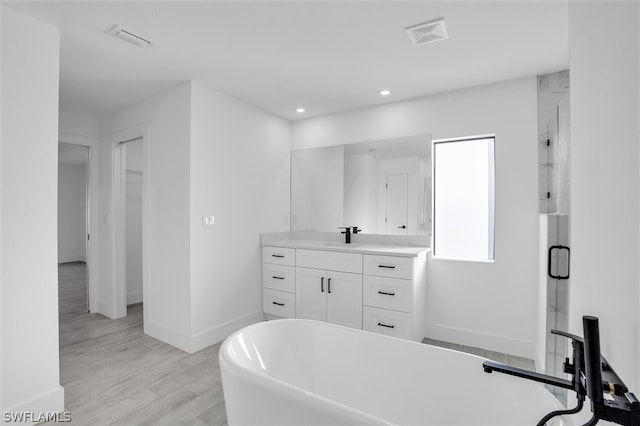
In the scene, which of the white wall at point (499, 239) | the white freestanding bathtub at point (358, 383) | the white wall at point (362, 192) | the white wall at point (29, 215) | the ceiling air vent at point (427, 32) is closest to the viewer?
the white freestanding bathtub at point (358, 383)

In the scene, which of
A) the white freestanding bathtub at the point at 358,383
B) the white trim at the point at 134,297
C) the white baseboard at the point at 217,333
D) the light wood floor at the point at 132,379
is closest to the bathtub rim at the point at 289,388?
the white freestanding bathtub at the point at 358,383

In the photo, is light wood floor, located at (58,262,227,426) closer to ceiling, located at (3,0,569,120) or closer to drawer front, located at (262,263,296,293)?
drawer front, located at (262,263,296,293)

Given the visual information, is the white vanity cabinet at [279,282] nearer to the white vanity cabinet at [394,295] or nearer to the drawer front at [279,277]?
the drawer front at [279,277]

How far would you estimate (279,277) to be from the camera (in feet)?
11.8

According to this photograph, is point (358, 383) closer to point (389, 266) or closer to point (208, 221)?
point (389, 266)

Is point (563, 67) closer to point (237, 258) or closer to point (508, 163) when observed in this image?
point (508, 163)

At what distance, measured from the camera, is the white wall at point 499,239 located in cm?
282

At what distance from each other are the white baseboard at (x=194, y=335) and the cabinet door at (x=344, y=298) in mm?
970

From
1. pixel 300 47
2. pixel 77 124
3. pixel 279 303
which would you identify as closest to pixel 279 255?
pixel 279 303

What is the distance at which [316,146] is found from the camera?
4000mm

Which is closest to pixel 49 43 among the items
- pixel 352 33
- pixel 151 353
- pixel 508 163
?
pixel 352 33

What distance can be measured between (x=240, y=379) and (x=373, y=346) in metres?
0.77

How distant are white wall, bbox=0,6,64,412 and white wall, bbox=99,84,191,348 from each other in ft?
3.30

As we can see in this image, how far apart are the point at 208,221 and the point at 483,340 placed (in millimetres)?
2783
